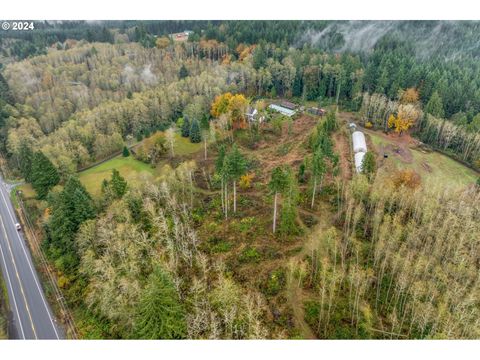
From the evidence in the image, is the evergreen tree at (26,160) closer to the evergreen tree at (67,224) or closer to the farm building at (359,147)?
the evergreen tree at (67,224)

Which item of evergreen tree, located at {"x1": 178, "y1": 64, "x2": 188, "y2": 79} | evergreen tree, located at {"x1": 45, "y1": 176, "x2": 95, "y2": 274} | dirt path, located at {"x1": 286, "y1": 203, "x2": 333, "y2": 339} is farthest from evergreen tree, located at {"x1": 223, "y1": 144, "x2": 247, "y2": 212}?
evergreen tree, located at {"x1": 178, "y1": 64, "x2": 188, "y2": 79}

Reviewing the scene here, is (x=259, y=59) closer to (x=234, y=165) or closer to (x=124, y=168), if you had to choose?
(x=124, y=168)

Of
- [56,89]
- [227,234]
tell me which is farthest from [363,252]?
[56,89]

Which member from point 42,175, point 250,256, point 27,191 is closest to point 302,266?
point 250,256

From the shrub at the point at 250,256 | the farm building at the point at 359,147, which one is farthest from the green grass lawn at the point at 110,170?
the farm building at the point at 359,147

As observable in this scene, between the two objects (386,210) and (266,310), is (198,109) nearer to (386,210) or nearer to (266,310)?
(386,210)

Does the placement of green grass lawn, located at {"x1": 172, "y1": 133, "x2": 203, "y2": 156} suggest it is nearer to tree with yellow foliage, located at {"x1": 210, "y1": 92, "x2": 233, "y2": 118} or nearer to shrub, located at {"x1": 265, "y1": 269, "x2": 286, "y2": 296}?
tree with yellow foliage, located at {"x1": 210, "y1": 92, "x2": 233, "y2": 118}
